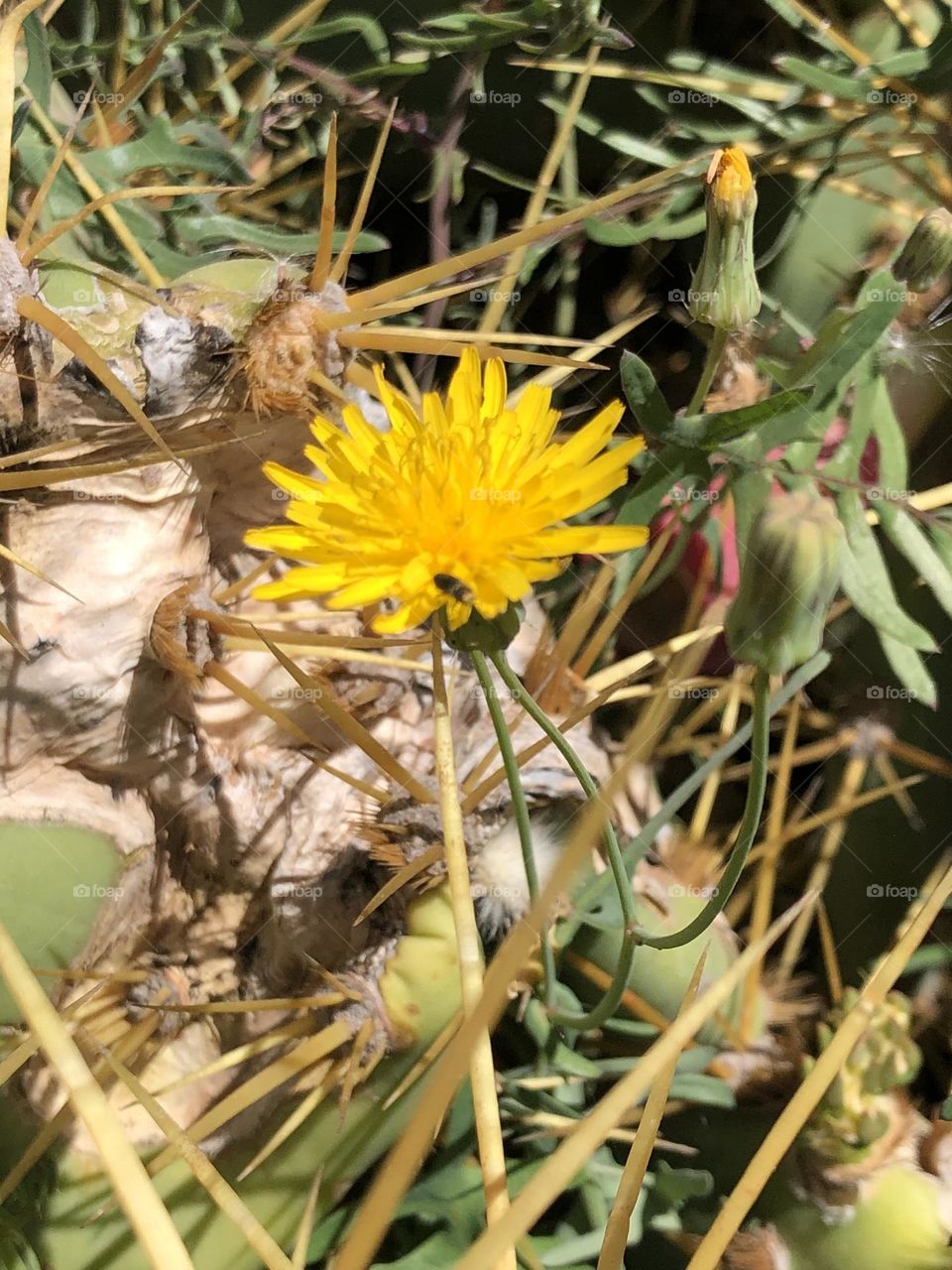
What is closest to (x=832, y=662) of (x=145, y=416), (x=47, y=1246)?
(x=145, y=416)

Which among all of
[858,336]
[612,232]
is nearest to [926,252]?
[858,336]

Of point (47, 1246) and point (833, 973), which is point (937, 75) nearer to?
point (833, 973)

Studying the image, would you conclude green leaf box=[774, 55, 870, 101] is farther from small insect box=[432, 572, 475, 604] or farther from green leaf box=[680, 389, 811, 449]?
small insect box=[432, 572, 475, 604]

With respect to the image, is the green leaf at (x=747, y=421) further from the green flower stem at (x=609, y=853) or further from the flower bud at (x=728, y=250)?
the green flower stem at (x=609, y=853)

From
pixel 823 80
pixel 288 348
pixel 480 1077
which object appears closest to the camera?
pixel 480 1077

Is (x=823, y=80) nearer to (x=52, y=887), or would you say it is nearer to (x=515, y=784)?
(x=515, y=784)

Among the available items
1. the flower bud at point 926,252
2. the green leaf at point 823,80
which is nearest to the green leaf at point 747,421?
the flower bud at point 926,252
